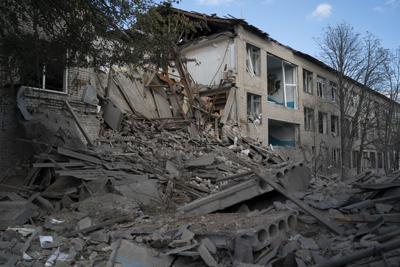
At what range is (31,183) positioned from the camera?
10094 millimetres

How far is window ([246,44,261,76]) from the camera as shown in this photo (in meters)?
23.1

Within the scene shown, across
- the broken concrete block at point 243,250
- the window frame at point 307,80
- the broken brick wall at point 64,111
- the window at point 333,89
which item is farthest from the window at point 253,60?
the broken concrete block at point 243,250

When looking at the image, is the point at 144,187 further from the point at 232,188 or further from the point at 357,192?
the point at 357,192

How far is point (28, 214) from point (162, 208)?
2849mm

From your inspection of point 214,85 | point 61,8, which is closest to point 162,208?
point 61,8

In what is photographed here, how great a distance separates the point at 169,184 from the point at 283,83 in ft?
63.9

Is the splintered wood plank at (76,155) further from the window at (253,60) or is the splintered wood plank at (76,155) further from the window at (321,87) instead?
the window at (321,87)

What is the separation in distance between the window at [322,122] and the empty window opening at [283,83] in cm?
461

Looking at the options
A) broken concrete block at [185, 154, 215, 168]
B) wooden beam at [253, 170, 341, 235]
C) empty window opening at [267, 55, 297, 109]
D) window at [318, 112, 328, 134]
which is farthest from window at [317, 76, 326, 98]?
wooden beam at [253, 170, 341, 235]

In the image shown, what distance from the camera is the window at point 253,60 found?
23.1 meters

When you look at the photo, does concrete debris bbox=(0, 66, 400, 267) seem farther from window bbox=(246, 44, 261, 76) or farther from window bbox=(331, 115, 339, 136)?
window bbox=(331, 115, 339, 136)

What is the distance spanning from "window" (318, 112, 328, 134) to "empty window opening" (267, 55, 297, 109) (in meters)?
4.61

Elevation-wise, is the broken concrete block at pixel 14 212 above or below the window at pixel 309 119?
below

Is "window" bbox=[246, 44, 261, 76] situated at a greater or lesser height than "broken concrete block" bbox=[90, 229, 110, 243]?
greater
